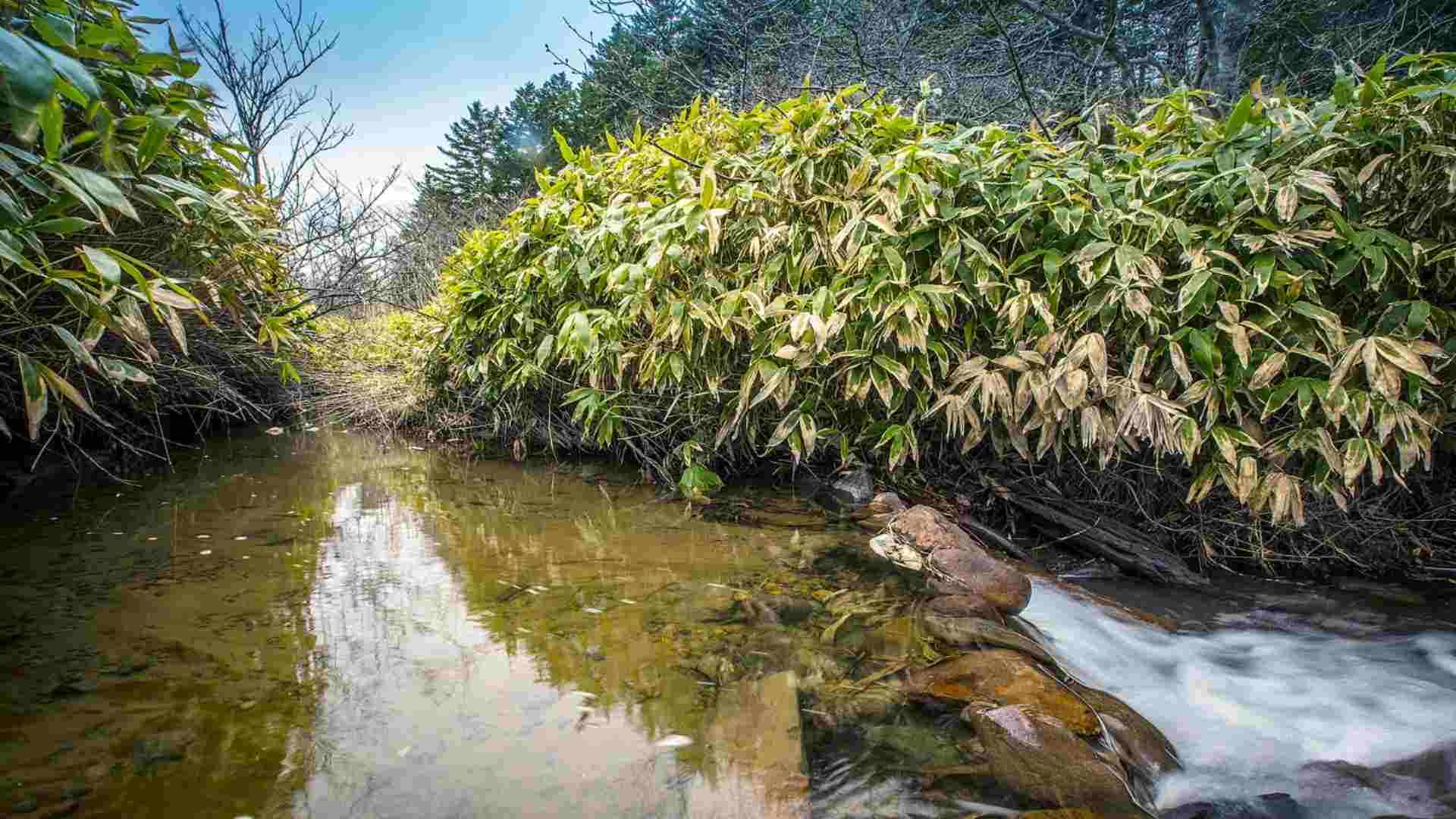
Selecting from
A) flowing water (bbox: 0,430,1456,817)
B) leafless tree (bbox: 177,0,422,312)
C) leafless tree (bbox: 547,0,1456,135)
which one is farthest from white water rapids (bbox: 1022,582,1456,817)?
leafless tree (bbox: 177,0,422,312)

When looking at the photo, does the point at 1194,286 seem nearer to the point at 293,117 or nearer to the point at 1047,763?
the point at 1047,763

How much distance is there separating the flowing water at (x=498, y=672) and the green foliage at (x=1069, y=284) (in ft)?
2.13

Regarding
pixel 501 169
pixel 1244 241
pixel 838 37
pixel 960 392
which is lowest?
pixel 960 392

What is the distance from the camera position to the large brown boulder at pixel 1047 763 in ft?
4.43

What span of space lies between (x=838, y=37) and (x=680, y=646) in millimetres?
7284

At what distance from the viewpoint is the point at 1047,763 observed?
1408 millimetres

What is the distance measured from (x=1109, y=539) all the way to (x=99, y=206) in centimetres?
396

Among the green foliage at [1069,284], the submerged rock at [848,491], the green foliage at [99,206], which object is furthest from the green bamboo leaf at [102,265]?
the submerged rock at [848,491]

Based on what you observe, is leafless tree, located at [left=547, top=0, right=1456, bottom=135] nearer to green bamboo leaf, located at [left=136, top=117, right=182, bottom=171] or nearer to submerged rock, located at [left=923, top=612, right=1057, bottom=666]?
green bamboo leaf, located at [left=136, top=117, right=182, bottom=171]

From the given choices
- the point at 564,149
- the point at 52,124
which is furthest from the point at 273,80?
the point at 52,124

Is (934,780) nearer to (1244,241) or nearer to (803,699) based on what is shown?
(803,699)

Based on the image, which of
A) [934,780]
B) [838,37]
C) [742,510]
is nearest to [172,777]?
[934,780]

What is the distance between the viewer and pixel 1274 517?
2.32 m

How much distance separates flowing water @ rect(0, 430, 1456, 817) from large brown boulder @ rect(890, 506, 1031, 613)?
16 centimetres
